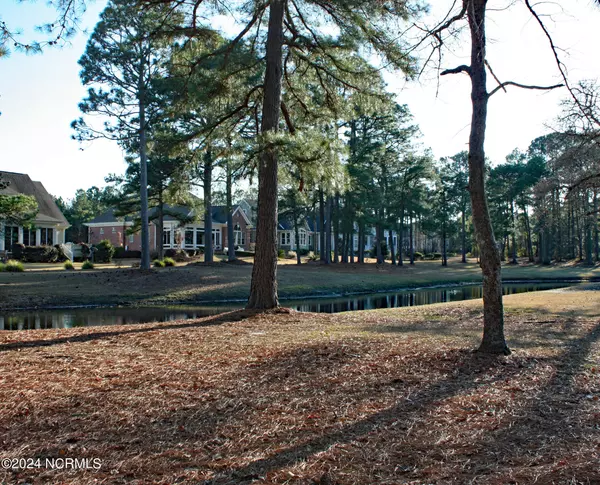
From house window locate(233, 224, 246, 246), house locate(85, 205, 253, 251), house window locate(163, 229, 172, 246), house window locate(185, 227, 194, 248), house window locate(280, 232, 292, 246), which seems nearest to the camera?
house locate(85, 205, 253, 251)

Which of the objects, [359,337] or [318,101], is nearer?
[359,337]

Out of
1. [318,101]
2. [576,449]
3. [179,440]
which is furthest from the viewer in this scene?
[318,101]

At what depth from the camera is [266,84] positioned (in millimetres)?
11000

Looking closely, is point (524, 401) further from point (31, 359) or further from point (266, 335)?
point (31, 359)

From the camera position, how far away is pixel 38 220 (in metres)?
35.6

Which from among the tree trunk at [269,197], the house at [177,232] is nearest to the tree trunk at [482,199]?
the tree trunk at [269,197]

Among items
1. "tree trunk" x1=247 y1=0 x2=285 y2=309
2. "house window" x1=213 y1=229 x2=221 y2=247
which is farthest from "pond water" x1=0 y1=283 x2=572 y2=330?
"house window" x1=213 y1=229 x2=221 y2=247

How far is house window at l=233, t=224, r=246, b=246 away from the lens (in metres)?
52.6

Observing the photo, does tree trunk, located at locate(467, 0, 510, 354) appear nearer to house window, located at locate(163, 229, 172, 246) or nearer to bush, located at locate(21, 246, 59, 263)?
bush, located at locate(21, 246, 59, 263)

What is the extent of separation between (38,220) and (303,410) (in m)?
36.7

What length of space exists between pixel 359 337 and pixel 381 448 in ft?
13.1

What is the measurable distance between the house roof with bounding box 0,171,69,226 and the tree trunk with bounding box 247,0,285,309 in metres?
30.3

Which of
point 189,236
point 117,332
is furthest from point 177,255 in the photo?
point 117,332

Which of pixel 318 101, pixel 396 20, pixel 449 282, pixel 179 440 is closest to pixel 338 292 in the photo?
pixel 449 282
